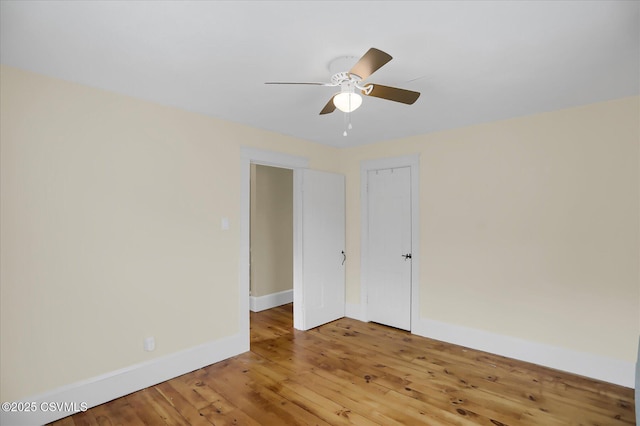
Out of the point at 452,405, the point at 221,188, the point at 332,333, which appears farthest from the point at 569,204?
the point at 221,188

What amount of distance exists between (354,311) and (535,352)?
2.12 m

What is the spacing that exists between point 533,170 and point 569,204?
43cm

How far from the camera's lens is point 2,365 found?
7.02 ft

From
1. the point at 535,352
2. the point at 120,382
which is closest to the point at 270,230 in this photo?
the point at 120,382

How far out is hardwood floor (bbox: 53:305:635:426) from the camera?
2.32m

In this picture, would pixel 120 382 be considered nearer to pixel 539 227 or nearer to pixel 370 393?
→ pixel 370 393

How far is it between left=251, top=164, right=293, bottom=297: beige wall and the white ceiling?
2165 millimetres

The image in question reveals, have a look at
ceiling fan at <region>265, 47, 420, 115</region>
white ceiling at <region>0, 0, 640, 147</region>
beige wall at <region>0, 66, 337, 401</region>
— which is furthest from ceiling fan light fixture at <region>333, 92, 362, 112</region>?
beige wall at <region>0, 66, 337, 401</region>

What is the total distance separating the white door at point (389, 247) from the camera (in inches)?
162

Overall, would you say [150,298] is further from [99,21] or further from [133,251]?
[99,21]

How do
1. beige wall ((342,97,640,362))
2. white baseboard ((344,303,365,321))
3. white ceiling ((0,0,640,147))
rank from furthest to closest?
1. white baseboard ((344,303,365,321))
2. beige wall ((342,97,640,362))
3. white ceiling ((0,0,640,147))

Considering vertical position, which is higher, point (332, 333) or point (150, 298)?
point (150, 298)

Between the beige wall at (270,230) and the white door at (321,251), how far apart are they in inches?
39.2

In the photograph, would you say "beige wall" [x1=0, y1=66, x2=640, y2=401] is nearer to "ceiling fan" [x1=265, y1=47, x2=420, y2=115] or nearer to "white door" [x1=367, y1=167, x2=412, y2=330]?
"white door" [x1=367, y1=167, x2=412, y2=330]
